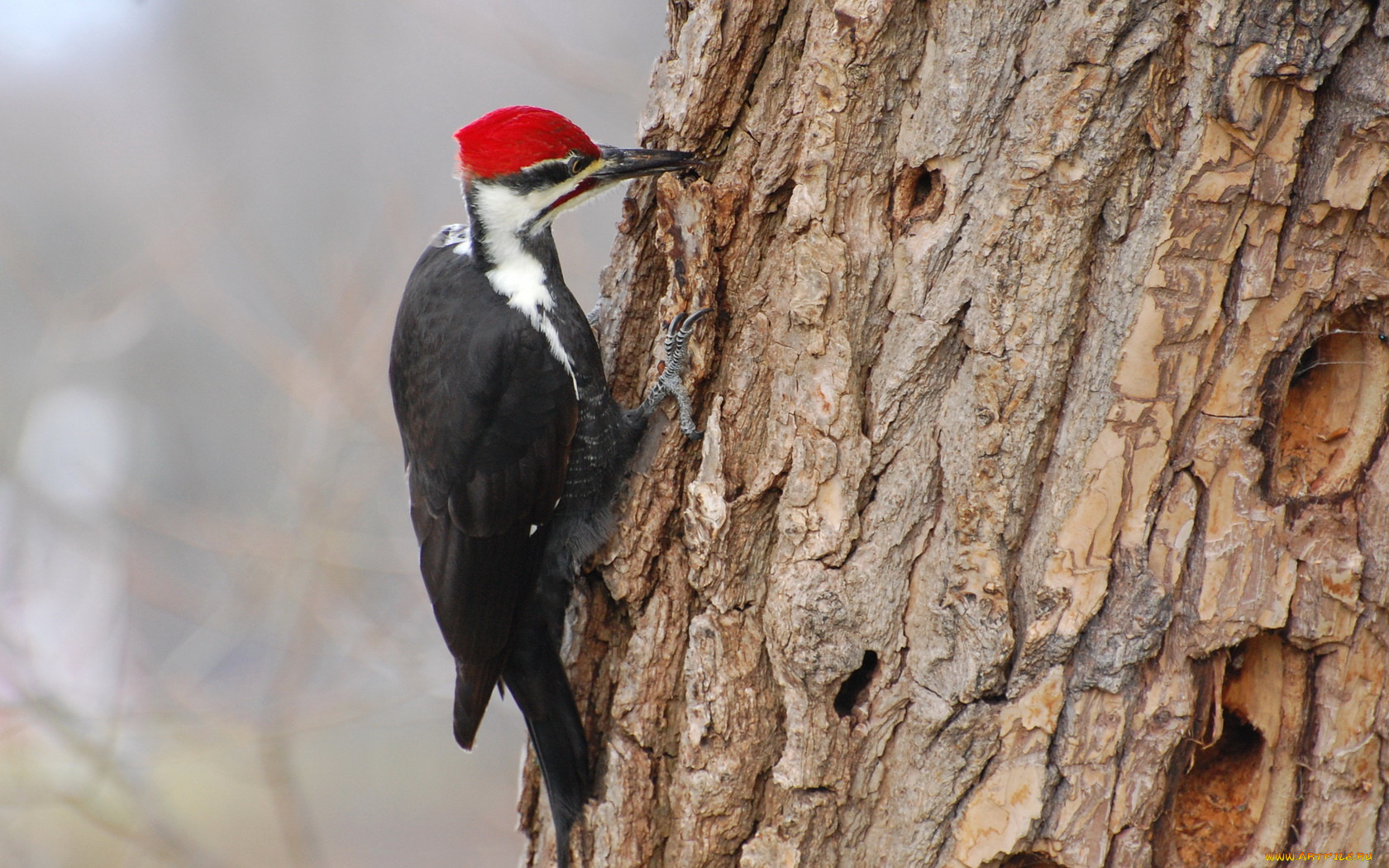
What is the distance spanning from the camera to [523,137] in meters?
2.04

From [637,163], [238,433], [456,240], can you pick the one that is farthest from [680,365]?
[238,433]

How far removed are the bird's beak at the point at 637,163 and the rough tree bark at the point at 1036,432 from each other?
5cm

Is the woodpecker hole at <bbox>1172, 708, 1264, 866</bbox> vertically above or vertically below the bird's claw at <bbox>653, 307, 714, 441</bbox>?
below

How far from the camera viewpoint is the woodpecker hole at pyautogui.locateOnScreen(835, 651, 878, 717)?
156cm

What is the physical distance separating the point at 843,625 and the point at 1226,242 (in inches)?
29.5

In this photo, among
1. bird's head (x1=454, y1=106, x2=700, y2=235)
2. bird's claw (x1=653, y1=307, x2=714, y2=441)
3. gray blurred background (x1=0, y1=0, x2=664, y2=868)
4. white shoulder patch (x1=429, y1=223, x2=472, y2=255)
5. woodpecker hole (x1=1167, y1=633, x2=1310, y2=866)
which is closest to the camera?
woodpecker hole (x1=1167, y1=633, x2=1310, y2=866)

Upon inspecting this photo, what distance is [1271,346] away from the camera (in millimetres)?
1299

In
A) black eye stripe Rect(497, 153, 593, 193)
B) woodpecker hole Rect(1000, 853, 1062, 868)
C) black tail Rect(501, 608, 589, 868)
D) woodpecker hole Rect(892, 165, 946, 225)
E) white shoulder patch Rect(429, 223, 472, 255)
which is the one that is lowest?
woodpecker hole Rect(1000, 853, 1062, 868)

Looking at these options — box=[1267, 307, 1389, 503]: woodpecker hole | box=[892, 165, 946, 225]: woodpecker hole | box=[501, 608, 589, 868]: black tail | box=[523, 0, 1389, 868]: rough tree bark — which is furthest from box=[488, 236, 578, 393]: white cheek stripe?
box=[1267, 307, 1389, 503]: woodpecker hole

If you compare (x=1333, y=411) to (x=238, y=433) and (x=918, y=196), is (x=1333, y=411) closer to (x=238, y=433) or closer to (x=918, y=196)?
(x=918, y=196)

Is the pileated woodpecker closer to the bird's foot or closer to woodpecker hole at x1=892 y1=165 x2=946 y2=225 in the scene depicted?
the bird's foot

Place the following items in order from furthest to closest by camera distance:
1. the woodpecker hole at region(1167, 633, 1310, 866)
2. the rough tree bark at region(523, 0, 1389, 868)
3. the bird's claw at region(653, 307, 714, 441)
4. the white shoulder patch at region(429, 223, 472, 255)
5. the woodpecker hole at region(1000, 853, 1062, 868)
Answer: the white shoulder patch at region(429, 223, 472, 255) → the bird's claw at region(653, 307, 714, 441) → the woodpecker hole at region(1000, 853, 1062, 868) → the woodpecker hole at region(1167, 633, 1310, 866) → the rough tree bark at region(523, 0, 1389, 868)

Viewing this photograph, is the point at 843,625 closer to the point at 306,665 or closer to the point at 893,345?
the point at 893,345

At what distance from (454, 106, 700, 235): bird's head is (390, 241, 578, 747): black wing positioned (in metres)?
0.19
